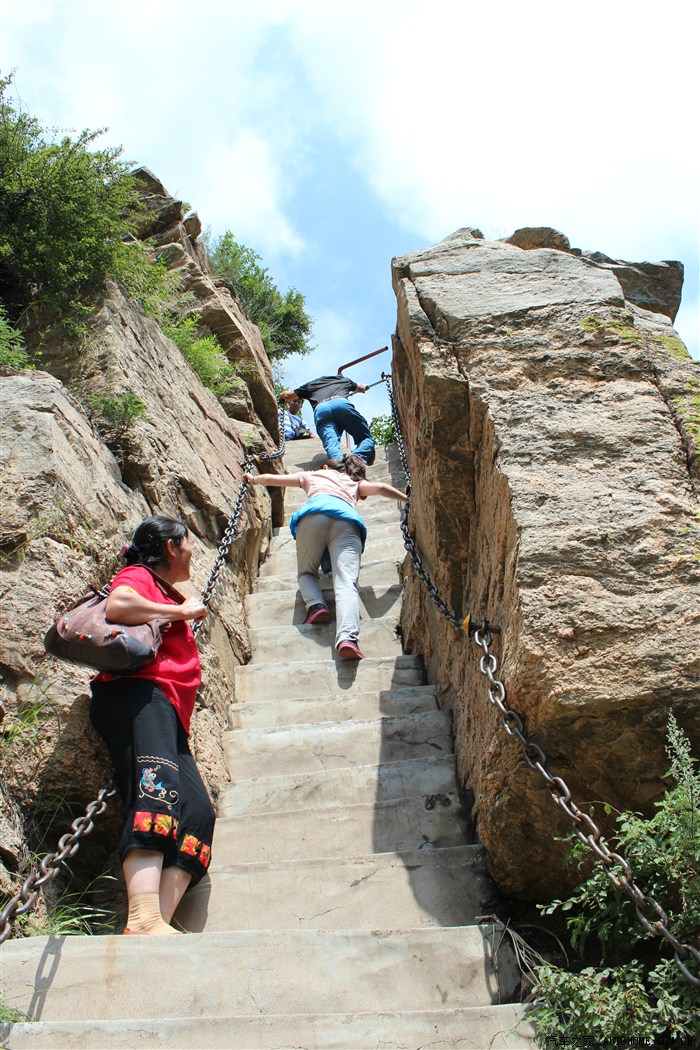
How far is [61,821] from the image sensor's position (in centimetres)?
353

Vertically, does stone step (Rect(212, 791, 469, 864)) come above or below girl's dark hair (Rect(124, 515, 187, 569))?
below

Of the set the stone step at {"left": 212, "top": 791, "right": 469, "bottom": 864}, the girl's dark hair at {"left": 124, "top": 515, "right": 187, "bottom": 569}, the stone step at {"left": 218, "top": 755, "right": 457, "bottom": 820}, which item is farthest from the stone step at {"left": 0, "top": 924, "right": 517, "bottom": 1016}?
the girl's dark hair at {"left": 124, "top": 515, "right": 187, "bottom": 569}

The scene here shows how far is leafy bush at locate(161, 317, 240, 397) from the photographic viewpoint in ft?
28.6

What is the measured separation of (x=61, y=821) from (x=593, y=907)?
218 cm

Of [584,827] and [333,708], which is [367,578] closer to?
[333,708]

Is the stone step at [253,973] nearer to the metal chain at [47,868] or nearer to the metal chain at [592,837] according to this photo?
the metal chain at [47,868]

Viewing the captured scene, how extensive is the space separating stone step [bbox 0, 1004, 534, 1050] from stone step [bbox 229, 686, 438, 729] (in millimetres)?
2534

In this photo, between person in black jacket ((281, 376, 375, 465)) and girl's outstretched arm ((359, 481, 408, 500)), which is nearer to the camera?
girl's outstretched arm ((359, 481, 408, 500))

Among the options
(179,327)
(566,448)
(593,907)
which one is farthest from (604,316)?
(179,327)

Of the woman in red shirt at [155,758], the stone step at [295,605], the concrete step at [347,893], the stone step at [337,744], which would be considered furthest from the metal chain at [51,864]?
the stone step at [295,605]

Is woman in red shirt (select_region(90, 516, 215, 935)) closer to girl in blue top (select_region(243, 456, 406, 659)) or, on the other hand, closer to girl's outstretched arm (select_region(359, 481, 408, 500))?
girl in blue top (select_region(243, 456, 406, 659))

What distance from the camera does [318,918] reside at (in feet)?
11.5

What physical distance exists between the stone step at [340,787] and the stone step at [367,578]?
2.76 metres

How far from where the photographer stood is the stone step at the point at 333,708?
5137mm
